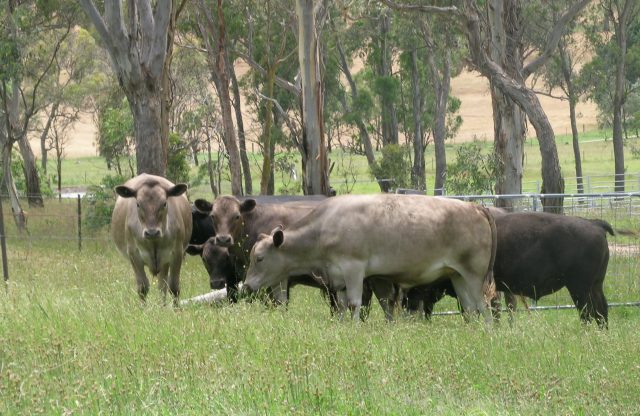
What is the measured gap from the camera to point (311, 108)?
68.7ft

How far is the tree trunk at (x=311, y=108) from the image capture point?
2067cm

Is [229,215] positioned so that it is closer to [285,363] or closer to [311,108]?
[285,363]

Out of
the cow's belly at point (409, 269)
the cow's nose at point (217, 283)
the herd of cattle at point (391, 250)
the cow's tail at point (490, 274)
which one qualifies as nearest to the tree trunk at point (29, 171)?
the herd of cattle at point (391, 250)

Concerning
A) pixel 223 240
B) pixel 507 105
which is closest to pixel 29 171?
pixel 507 105

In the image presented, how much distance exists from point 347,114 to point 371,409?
132ft

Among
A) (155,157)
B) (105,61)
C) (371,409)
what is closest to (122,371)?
(371,409)

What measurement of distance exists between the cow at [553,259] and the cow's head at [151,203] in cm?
308

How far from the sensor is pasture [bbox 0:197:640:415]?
7348 mm

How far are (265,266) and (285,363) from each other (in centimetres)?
391

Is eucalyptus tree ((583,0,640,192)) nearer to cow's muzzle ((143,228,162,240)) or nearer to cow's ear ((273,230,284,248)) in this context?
cow's muzzle ((143,228,162,240))

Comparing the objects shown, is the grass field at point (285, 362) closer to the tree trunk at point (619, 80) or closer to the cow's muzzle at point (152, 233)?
the cow's muzzle at point (152, 233)

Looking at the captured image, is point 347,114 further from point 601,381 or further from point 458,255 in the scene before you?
point 601,381

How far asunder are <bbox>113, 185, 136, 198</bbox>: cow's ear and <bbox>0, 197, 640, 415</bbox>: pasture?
1.54 meters

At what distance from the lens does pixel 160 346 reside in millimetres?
9070
